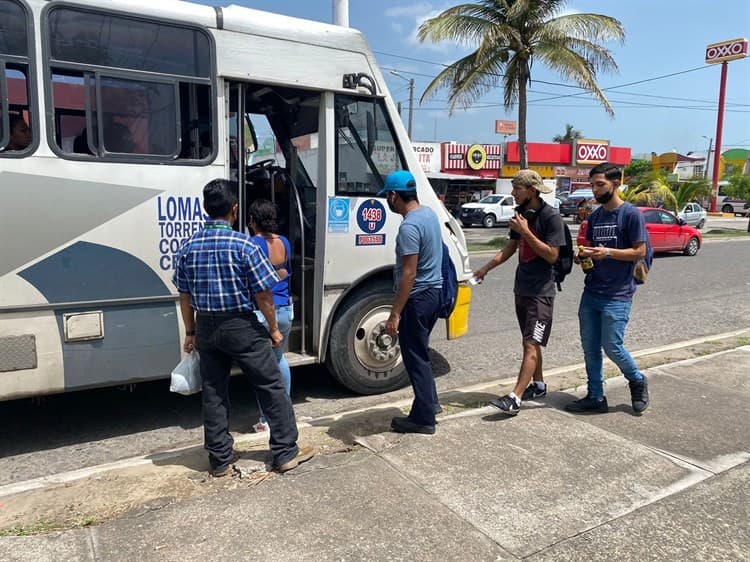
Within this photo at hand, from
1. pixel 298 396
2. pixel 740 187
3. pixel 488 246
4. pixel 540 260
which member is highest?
pixel 740 187

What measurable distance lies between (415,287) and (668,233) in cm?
1603

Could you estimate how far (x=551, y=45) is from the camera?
57.1ft

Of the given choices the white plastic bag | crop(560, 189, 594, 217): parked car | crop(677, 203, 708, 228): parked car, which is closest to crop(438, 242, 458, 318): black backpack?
the white plastic bag

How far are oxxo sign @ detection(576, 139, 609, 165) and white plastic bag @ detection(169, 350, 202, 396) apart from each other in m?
47.0

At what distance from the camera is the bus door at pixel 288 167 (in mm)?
4742

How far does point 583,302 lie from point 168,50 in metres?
3.47

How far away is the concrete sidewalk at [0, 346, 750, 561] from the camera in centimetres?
288

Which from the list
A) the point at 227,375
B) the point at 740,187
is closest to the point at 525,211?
the point at 227,375

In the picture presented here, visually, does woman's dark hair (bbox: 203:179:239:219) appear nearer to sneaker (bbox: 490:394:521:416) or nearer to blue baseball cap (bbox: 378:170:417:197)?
blue baseball cap (bbox: 378:170:417:197)

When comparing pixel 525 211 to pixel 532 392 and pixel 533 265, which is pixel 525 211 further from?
pixel 532 392

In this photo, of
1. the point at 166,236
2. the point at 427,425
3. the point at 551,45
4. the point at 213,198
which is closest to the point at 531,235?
the point at 427,425

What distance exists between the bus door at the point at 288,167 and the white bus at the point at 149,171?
3 cm

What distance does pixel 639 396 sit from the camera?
15.3ft

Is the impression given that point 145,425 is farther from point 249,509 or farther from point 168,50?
point 168,50
